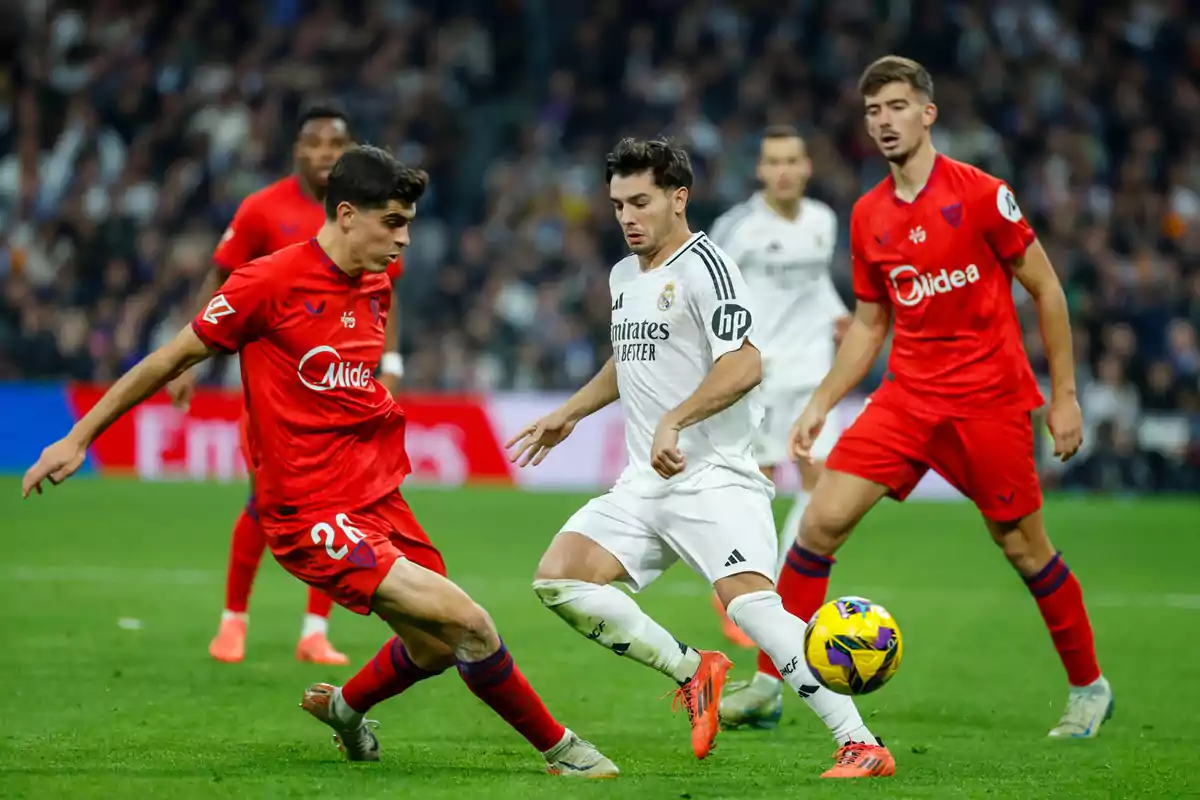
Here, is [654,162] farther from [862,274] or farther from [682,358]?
[862,274]

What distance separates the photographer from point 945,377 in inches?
277

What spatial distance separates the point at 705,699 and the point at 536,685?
2.17 meters

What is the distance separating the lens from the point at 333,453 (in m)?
5.84

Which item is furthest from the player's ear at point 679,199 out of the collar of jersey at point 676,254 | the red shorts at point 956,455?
the red shorts at point 956,455

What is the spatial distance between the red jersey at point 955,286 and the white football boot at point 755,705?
1.29 m

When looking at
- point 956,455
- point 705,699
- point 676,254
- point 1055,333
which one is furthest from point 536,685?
point 1055,333

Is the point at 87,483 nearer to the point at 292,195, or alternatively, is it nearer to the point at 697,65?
the point at 697,65

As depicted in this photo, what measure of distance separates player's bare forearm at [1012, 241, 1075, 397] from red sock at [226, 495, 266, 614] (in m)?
4.01

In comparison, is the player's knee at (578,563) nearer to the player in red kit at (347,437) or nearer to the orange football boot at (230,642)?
the player in red kit at (347,437)

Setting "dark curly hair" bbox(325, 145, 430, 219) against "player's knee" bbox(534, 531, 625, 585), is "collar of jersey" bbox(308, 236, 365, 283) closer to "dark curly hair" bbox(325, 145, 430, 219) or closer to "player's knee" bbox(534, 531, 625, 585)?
"dark curly hair" bbox(325, 145, 430, 219)

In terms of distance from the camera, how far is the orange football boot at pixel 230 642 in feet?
28.6

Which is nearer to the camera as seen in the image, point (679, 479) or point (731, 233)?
point (679, 479)

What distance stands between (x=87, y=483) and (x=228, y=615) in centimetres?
1125

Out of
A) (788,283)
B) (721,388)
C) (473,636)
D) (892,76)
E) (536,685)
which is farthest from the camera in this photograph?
(788,283)
